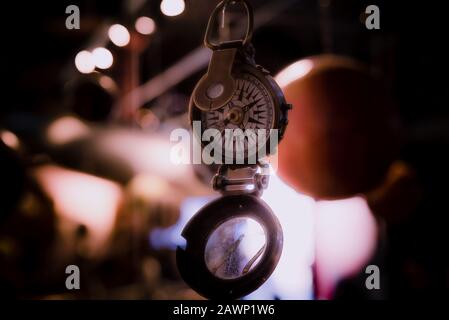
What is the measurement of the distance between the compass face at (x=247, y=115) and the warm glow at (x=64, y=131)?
3558 millimetres

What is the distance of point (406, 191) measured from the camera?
2.62 m

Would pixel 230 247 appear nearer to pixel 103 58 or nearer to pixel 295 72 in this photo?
pixel 295 72

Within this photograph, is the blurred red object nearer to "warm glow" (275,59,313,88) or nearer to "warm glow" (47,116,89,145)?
"warm glow" (275,59,313,88)

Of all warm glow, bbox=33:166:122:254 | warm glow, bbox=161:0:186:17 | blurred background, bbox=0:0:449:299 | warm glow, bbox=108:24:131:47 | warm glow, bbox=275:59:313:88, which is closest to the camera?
warm glow, bbox=161:0:186:17

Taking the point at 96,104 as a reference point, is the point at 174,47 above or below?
above

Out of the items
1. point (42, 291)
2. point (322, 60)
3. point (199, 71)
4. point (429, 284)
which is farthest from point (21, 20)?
point (429, 284)

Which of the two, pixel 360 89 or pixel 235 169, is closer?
pixel 235 169

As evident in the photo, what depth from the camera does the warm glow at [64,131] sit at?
4465 millimetres

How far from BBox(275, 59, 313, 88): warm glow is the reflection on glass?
77 cm

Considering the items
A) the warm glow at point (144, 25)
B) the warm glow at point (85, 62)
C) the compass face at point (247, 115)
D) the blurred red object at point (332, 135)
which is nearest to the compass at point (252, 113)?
the compass face at point (247, 115)

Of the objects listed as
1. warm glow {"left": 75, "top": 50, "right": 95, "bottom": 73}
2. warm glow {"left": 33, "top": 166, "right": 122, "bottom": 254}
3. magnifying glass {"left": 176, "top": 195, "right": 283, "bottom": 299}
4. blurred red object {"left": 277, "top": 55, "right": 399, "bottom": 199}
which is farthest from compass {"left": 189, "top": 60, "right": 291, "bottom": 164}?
warm glow {"left": 33, "top": 166, "right": 122, "bottom": 254}

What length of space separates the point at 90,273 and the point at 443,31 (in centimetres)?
383

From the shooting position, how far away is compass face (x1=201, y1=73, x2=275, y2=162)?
1.11 meters
